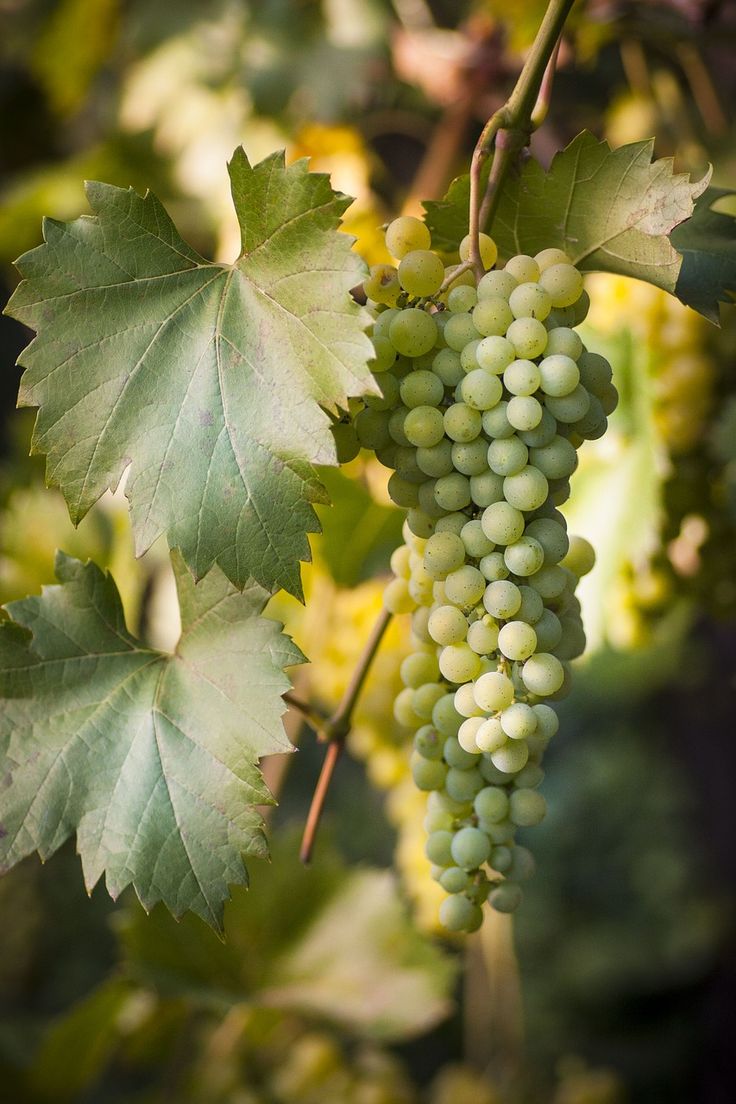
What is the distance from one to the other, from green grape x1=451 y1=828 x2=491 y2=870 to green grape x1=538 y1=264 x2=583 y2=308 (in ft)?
0.83

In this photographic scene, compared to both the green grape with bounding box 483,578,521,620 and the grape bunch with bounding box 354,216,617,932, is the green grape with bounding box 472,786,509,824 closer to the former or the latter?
the grape bunch with bounding box 354,216,617,932

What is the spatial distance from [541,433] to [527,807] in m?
0.18

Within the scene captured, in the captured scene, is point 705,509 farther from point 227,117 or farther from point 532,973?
point 532,973

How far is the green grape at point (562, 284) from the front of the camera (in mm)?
443

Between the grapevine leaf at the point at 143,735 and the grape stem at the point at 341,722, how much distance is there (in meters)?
0.05

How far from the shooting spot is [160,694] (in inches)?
21.4

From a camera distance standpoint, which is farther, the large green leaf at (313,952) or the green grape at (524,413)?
the large green leaf at (313,952)

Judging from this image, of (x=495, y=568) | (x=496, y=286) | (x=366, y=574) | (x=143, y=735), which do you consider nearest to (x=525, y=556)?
(x=495, y=568)

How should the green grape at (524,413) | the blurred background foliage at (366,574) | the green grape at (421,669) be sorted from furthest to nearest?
1. the blurred background foliage at (366,574)
2. the green grape at (421,669)
3. the green grape at (524,413)

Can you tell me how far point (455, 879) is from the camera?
48 centimetres

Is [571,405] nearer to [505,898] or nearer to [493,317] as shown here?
[493,317]

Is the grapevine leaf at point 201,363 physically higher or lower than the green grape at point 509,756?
higher

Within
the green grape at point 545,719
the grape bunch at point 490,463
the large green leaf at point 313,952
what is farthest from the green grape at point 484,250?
the large green leaf at point 313,952

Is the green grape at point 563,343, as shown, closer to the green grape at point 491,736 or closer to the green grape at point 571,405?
the green grape at point 571,405
